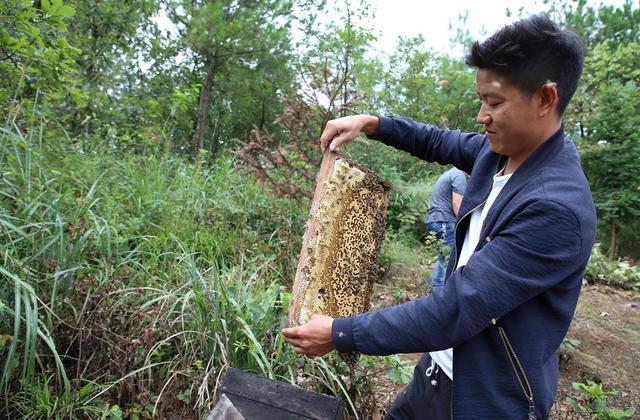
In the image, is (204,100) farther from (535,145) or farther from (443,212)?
(535,145)

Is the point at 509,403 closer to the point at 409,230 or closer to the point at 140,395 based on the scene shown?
the point at 140,395

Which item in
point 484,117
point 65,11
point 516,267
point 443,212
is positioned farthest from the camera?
point 443,212

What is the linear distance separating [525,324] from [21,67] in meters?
3.66

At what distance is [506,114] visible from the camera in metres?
1.33

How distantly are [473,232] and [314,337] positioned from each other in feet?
2.12

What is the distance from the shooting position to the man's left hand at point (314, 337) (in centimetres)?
145

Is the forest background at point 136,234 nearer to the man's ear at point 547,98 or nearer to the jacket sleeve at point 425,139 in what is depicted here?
the man's ear at point 547,98

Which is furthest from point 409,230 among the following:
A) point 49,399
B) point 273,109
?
point 273,109

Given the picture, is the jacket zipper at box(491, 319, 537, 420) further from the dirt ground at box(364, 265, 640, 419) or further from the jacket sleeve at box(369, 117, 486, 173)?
the dirt ground at box(364, 265, 640, 419)

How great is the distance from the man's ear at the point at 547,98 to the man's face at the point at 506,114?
0.05 ft

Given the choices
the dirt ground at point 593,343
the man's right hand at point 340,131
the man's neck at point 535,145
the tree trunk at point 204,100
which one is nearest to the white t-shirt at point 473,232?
the man's neck at point 535,145


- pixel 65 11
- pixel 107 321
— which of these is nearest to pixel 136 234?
pixel 107 321

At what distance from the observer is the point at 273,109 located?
15.6 m

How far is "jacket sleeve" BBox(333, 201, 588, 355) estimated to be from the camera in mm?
1176
